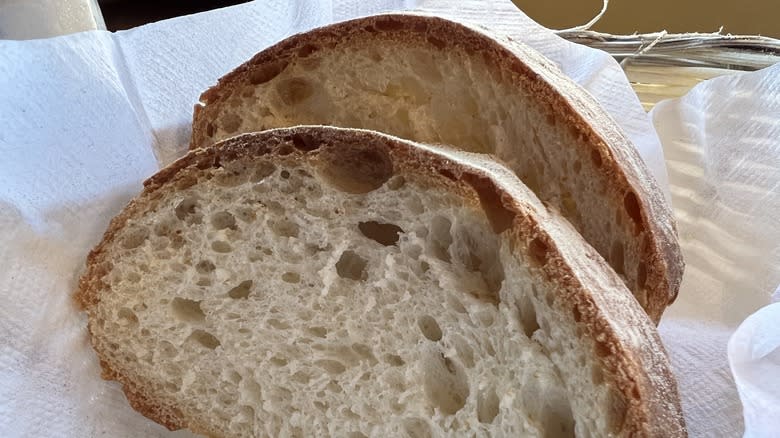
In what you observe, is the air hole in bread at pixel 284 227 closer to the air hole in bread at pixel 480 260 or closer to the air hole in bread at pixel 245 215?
the air hole in bread at pixel 245 215

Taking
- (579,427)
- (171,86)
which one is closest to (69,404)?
(171,86)

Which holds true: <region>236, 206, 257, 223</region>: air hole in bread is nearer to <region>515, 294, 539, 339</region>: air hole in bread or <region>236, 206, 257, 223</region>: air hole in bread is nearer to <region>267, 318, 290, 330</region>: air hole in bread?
<region>267, 318, 290, 330</region>: air hole in bread

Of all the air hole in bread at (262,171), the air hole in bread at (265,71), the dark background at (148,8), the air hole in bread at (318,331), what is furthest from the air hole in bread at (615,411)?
the dark background at (148,8)

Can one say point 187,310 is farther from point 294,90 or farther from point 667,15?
point 667,15

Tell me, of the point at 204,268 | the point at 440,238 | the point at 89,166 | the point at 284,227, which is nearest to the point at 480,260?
the point at 440,238

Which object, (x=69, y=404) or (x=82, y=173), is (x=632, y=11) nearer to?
(x=82, y=173)

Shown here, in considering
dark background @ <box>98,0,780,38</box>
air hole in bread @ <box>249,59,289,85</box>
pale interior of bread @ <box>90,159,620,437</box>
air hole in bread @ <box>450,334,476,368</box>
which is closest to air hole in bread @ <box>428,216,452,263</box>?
pale interior of bread @ <box>90,159,620,437</box>

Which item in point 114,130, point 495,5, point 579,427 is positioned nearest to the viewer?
point 579,427
